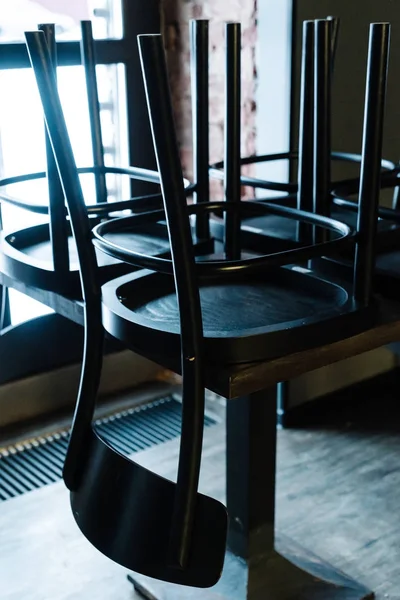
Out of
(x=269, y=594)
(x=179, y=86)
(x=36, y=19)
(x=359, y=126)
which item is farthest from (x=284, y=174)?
(x=269, y=594)

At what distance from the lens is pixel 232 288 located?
128cm

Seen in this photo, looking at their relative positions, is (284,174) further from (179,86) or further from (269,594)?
(269,594)

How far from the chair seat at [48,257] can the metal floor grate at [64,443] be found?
29.6 inches

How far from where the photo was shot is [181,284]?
949 mm

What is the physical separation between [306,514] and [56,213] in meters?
1.00

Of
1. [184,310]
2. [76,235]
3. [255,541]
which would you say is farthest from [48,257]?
[255,541]

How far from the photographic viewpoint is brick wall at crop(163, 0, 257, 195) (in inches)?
82.6

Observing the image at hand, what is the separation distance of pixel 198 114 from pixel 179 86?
2.90 ft

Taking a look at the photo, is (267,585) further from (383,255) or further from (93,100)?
(93,100)

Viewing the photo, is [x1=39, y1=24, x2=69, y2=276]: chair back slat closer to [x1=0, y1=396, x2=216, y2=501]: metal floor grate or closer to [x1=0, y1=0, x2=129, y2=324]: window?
[x1=0, y1=0, x2=129, y2=324]: window

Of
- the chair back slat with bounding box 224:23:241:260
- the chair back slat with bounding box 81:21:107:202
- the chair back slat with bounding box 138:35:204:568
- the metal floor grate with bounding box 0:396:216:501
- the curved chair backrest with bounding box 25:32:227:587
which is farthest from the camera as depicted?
the metal floor grate with bounding box 0:396:216:501

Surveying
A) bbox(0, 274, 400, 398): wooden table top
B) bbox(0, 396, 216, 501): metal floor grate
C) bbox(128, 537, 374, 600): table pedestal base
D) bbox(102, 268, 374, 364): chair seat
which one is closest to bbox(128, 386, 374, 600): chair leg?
bbox(128, 537, 374, 600): table pedestal base

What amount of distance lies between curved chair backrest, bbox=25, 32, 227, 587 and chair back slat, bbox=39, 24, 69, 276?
0.17 m

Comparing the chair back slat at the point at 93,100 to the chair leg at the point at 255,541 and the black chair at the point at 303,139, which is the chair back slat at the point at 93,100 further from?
the chair leg at the point at 255,541
